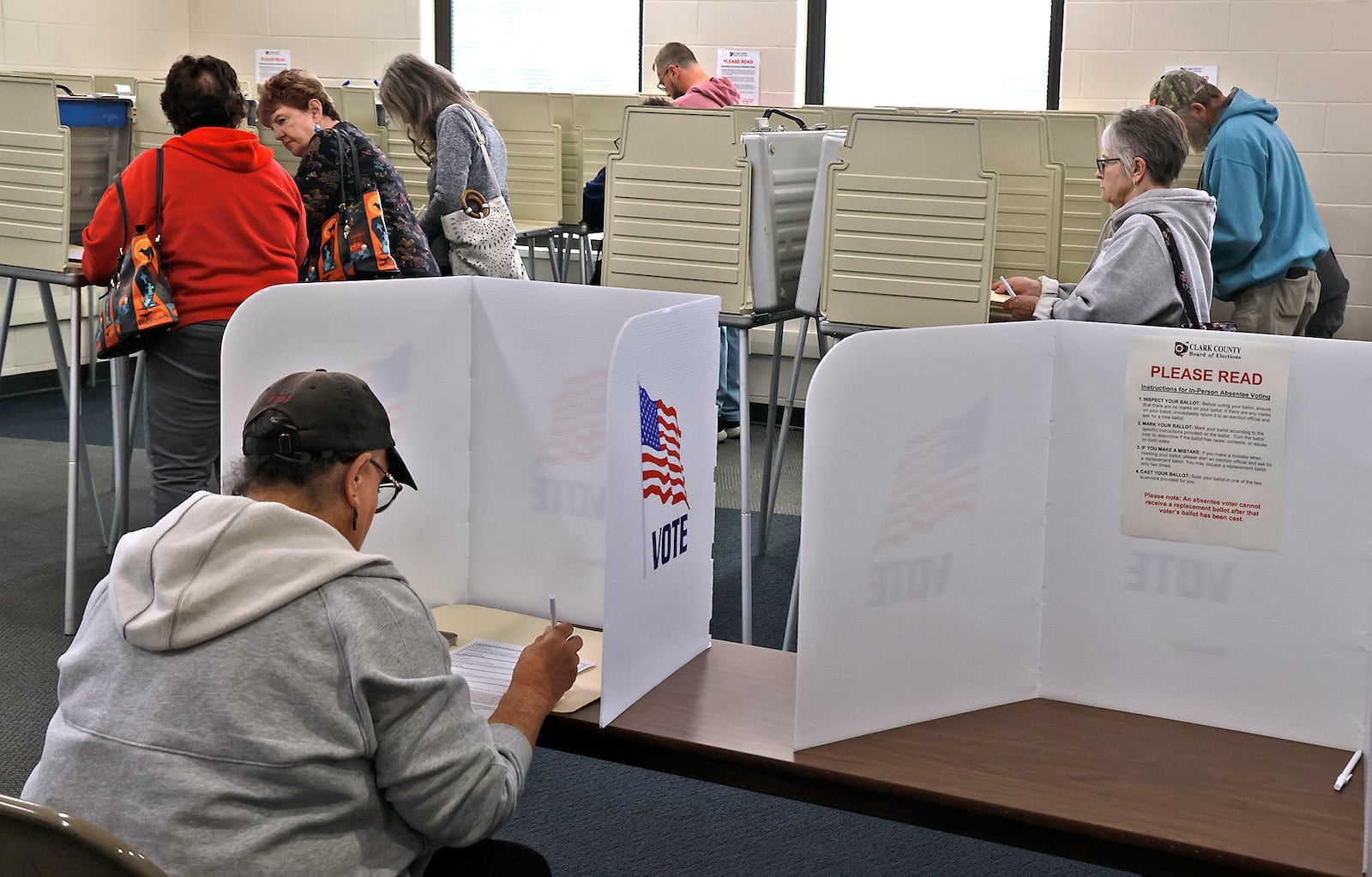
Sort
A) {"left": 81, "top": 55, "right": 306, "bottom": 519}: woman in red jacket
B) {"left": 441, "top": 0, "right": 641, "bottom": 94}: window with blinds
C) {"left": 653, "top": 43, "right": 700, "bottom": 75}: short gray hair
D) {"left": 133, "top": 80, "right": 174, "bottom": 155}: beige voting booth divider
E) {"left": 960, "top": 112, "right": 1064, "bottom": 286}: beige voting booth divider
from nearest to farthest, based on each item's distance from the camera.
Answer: {"left": 81, "top": 55, "right": 306, "bottom": 519}: woman in red jacket < {"left": 960, "top": 112, "right": 1064, "bottom": 286}: beige voting booth divider < {"left": 133, "top": 80, "right": 174, "bottom": 155}: beige voting booth divider < {"left": 653, "top": 43, "right": 700, "bottom": 75}: short gray hair < {"left": 441, "top": 0, "right": 641, "bottom": 94}: window with blinds

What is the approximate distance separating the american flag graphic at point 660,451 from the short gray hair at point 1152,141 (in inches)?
57.7

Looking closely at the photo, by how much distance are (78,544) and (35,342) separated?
2331mm

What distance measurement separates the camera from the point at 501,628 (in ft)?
5.85

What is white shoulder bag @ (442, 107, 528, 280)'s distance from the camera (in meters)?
3.43

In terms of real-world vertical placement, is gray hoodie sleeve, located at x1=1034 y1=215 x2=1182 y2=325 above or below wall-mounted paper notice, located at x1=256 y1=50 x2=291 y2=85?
below

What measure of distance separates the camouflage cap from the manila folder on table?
2.78m

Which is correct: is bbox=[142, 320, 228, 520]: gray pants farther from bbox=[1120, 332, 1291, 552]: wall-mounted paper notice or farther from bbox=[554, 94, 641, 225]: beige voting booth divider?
bbox=[554, 94, 641, 225]: beige voting booth divider

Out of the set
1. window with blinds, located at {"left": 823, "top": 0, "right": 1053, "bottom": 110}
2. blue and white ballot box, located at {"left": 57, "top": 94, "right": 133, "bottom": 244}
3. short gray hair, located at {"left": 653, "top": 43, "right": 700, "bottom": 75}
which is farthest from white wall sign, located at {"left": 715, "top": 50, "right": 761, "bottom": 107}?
blue and white ballot box, located at {"left": 57, "top": 94, "right": 133, "bottom": 244}

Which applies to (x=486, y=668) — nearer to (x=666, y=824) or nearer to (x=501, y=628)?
(x=501, y=628)

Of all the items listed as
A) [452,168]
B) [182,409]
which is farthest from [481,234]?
[182,409]

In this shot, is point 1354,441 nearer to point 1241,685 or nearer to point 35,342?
point 1241,685

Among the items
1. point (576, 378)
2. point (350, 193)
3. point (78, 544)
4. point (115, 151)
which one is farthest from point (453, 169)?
point (576, 378)

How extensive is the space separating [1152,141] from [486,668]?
1.73 m

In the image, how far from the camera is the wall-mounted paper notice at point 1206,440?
1.36 metres
